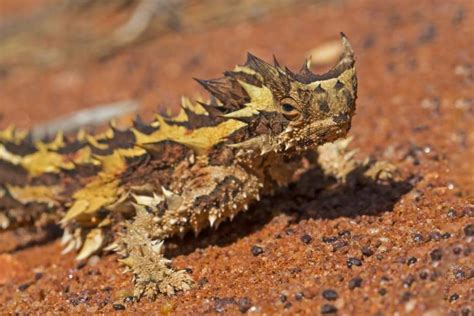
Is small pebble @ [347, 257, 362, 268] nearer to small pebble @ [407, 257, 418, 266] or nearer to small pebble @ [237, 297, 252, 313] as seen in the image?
small pebble @ [407, 257, 418, 266]

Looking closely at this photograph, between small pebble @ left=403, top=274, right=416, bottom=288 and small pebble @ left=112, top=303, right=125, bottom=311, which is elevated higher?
small pebble @ left=403, top=274, right=416, bottom=288

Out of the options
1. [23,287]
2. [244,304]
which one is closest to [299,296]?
[244,304]

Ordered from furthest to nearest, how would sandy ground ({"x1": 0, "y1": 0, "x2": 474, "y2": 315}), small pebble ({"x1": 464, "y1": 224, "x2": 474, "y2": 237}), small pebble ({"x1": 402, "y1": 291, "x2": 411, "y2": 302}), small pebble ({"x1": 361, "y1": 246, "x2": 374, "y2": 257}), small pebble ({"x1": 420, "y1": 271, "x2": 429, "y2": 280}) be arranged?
small pebble ({"x1": 361, "y1": 246, "x2": 374, "y2": 257}) → small pebble ({"x1": 464, "y1": 224, "x2": 474, "y2": 237}) → sandy ground ({"x1": 0, "y1": 0, "x2": 474, "y2": 315}) → small pebble ({"x1": 420, "y1": 271, "x2": 429, "y2": 280}) → small pebble ({"x1": 402, "y1": 291, "x2": 411, "y2": 302})

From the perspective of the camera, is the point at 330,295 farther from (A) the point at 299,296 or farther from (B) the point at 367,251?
(B) the point at 367,251

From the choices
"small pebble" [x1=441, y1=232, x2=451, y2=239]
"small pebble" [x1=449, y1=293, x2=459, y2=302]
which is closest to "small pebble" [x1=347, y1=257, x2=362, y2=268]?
"small pebble" [x1=441, y1=232, x2=451, y2=239]

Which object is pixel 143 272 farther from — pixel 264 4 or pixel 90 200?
pixel 264 4

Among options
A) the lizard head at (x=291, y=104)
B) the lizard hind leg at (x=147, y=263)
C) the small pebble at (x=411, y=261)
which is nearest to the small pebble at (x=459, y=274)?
the small pebble at (x=411, y=261)
